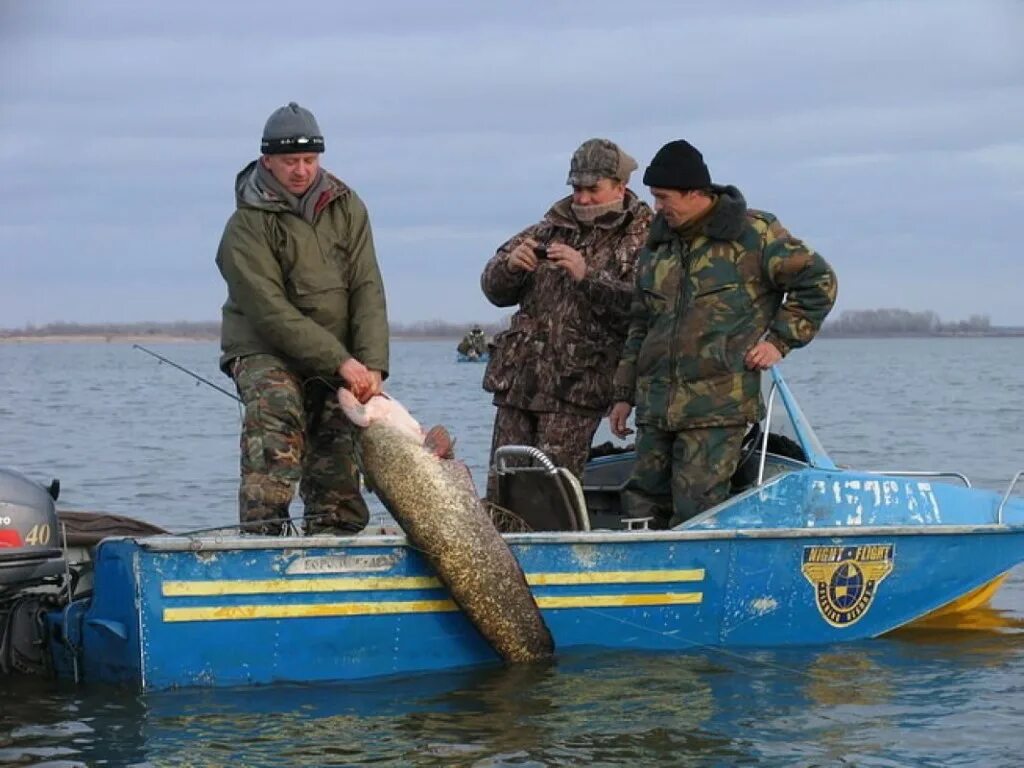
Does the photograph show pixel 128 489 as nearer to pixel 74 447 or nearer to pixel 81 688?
pixel 74 447

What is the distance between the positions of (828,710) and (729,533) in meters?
0.92

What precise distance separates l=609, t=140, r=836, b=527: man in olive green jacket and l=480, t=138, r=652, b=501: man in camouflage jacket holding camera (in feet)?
1.78

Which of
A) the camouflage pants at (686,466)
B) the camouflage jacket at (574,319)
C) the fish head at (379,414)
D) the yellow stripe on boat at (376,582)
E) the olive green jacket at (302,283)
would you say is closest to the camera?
the yellow stripe on boat at (376,582)

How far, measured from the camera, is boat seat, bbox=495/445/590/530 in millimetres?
8531

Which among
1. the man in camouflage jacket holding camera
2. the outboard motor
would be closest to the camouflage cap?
the man in camouflage jacket holding camera

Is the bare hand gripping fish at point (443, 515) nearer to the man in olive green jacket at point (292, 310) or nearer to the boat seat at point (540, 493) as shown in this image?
the man in olive green jacket at point (292, 310)

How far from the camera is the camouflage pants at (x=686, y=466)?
863 centimetres

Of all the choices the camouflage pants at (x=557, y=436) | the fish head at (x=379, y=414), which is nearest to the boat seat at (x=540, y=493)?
the camouflage pants at (x=557, y=436)

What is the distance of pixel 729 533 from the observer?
328 inches

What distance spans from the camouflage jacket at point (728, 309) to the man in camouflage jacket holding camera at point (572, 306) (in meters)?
0.59

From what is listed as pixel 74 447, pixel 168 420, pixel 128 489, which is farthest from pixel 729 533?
pixel 168 420

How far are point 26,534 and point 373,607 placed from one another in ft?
5.10

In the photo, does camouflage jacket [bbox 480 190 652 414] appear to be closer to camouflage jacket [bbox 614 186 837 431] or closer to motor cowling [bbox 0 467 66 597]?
camouflage jacket [bbox 614 186 837 431]

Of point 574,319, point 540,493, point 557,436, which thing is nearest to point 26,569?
point 540,493
